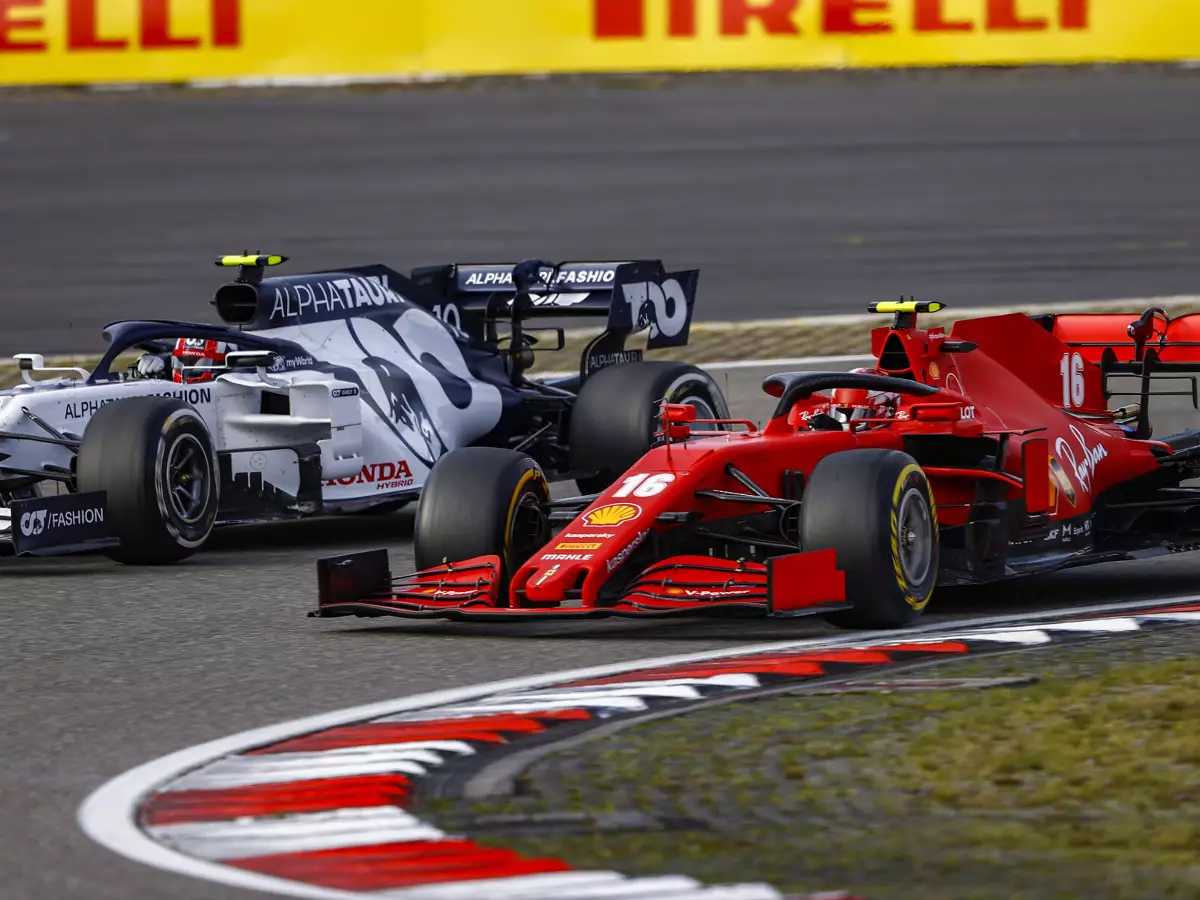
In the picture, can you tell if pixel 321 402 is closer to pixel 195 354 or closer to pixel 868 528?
pixel 195 354

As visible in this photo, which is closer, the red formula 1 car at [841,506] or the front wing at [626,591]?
the front wing at [626,591]

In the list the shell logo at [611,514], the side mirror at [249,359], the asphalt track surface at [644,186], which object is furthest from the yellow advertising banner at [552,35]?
the shell logo at [611,514]

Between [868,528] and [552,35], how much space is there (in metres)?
17.1

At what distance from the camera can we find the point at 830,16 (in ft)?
81.3

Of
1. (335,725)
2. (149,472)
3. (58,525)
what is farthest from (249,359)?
(335,725)

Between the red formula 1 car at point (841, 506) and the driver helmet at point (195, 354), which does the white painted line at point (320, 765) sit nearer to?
the red formula 1 car at point (841, 506)

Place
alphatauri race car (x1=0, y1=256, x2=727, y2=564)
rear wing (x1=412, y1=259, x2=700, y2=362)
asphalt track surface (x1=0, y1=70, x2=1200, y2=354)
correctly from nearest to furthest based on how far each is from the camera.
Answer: alphatauri race car (x1=0, y1=256, x2=727, y2=564) → rear wing (x1=412, y1=259, x2=700, y2=362) → asphalt track surface (x1=0, y1=70, x2=1200, y2=354)

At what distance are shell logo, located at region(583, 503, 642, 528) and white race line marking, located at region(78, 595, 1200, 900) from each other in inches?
31.1

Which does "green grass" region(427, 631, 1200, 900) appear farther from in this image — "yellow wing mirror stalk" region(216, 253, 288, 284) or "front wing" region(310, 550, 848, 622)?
"yellow wing mirror stalk" region(216, 253, 288, 284)

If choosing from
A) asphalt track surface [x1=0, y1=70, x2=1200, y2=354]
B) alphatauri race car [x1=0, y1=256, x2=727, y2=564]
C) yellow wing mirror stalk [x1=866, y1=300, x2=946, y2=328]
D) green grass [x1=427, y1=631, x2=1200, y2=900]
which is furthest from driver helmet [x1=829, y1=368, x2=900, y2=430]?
asphalt track surface [x1=0, y1=70, x2=1200, y2=354]

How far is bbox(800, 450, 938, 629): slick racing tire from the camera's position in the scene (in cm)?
888

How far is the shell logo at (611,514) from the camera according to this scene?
9.32m

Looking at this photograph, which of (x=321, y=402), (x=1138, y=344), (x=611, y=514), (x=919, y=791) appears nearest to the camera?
(x=919, y=791)

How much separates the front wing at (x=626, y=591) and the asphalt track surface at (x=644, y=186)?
10.8 m
